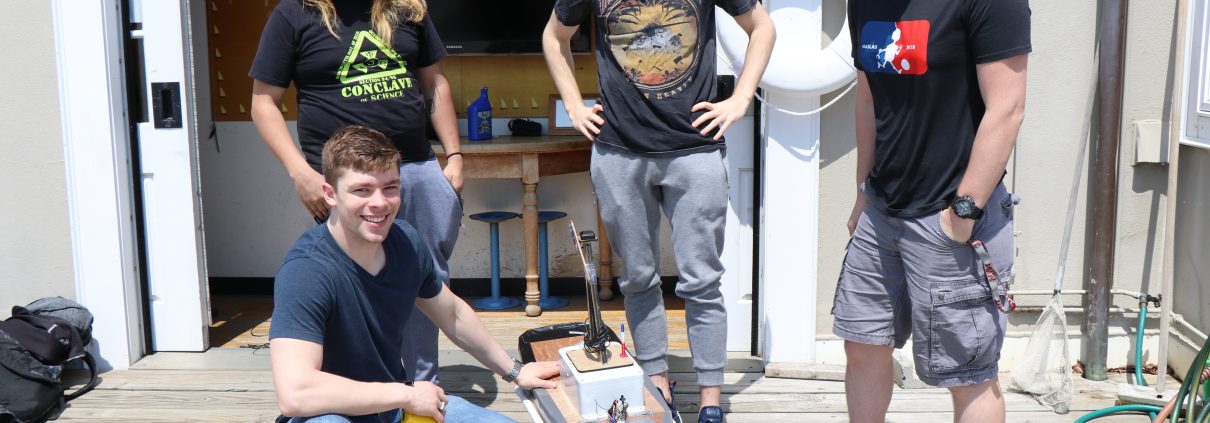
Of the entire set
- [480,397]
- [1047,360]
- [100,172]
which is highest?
[100,172]

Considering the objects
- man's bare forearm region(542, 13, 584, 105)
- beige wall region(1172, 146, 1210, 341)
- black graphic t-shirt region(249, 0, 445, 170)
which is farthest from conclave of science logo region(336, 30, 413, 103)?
beige wall region(1172, 146, 1210, 341)

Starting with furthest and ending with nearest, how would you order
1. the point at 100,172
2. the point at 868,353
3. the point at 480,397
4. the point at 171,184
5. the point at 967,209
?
the point at 171,184
the point at 100,172
the point at 480,397
the point at 868,353
the point at 967,209

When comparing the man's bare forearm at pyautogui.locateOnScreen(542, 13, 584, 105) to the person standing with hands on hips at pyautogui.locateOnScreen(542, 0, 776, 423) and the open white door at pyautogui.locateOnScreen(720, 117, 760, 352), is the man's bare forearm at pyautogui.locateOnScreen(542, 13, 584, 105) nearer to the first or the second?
the person standing with hands on hips at pyautogui.locateOnScreen(542, 0, 776, 423)

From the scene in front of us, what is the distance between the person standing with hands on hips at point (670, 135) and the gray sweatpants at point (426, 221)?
1.34 ft

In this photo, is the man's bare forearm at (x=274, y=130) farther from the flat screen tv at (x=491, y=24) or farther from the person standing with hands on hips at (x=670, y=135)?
the flat screen tv at (x=491, y=24)

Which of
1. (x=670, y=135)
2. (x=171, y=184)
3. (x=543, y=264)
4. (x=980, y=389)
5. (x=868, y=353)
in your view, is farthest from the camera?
(x=543, y=264)

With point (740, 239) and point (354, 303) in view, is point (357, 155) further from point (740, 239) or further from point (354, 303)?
point (740, 239)

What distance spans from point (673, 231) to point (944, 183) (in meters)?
0.79

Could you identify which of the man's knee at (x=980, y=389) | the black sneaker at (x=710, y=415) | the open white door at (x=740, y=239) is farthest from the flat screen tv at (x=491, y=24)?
the man's knee at (x=980, y=389)

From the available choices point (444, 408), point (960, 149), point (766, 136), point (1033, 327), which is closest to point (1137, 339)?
point (1033, 327)

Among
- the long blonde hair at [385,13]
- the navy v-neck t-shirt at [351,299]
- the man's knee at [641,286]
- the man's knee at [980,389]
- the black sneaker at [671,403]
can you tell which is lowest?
the black sneaker at [671,403]

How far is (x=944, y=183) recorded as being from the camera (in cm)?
216

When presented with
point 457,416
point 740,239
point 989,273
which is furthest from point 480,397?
point 989,273

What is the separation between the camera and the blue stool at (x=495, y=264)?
4.50m
